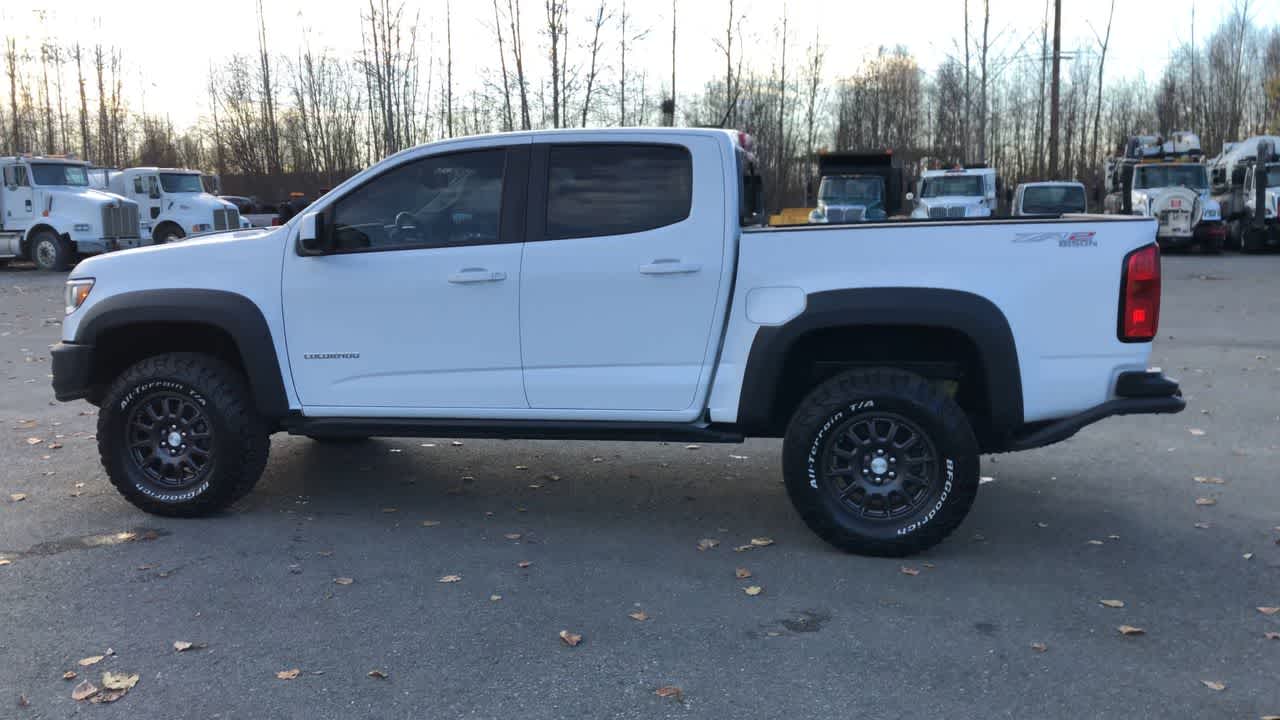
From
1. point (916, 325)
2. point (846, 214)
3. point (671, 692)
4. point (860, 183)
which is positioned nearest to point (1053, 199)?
point (860, 183)

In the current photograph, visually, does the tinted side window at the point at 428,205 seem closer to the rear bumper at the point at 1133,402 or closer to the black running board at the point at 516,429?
the black running board at the point at 516,429

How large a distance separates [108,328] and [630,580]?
10.4 ft

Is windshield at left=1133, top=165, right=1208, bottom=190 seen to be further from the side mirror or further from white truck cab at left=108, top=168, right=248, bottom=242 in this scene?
the side mirror

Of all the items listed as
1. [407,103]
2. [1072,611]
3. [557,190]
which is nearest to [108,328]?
[557,190]

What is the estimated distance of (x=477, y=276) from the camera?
5.42m

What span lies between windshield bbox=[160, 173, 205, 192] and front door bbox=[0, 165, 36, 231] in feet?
12.2

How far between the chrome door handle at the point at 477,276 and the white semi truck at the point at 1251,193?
1063 inches

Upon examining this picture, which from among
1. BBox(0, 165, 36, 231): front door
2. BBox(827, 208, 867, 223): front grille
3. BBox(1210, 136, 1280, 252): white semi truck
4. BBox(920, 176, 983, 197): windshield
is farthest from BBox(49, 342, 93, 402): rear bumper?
BBox(1210, 136, 1280, 252): white semi truck

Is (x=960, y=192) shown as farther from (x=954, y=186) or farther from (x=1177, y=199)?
(x=1177, y=199)

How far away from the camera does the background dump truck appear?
81.4 feet

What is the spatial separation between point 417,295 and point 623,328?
42.4 inches

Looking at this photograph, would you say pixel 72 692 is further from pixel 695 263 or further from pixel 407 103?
pixel 407 103

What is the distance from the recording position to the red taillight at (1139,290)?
15.8ft

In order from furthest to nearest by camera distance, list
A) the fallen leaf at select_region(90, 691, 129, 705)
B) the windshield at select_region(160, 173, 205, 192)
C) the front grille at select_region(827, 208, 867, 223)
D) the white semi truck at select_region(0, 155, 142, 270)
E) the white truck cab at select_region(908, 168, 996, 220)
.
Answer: the windshield at select_region(160, 173, 205, 192) < the white truck cab at select_region(908, 168, 996, 220) < the white semi truck at select_region(0, 155, 142, 270) < the front grille at select_region(827, 208, 867, 223) < the fallen leaf at select_region(90, 691, 129, 705)
